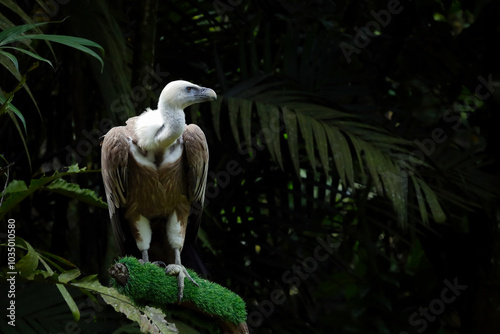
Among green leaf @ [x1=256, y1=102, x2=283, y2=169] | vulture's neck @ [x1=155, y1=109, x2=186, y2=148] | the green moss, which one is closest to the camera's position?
the green moss

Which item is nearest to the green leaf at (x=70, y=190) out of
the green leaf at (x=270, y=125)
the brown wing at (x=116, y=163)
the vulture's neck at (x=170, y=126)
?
the brown wing at (x=116, y=163)

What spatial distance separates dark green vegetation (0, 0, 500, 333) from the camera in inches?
179

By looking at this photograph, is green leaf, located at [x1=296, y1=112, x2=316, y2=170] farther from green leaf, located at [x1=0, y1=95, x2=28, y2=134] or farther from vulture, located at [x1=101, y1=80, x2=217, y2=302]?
green leaf, located at [x1=0, y1=95, x2=28, y2=134]

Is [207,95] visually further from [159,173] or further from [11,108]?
[11,108]

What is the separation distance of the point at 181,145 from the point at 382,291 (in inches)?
139

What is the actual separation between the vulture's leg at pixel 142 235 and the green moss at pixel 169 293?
0.23 m

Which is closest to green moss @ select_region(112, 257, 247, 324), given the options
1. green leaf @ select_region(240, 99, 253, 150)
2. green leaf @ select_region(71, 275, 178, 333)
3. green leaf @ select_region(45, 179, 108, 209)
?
green leaf @ select_region(71, 275, 178, 333)

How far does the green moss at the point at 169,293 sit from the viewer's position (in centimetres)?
293

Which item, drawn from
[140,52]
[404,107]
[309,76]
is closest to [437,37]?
[404,107]

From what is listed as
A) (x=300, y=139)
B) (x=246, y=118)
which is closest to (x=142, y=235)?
(x=246, y=118)

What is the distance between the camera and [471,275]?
222 inches

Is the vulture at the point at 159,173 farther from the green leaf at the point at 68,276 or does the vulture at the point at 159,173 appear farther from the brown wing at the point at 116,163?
the green leaf at the point at 68,276

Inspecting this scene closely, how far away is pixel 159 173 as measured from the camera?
3227 millimetres

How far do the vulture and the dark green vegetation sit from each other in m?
1.02
